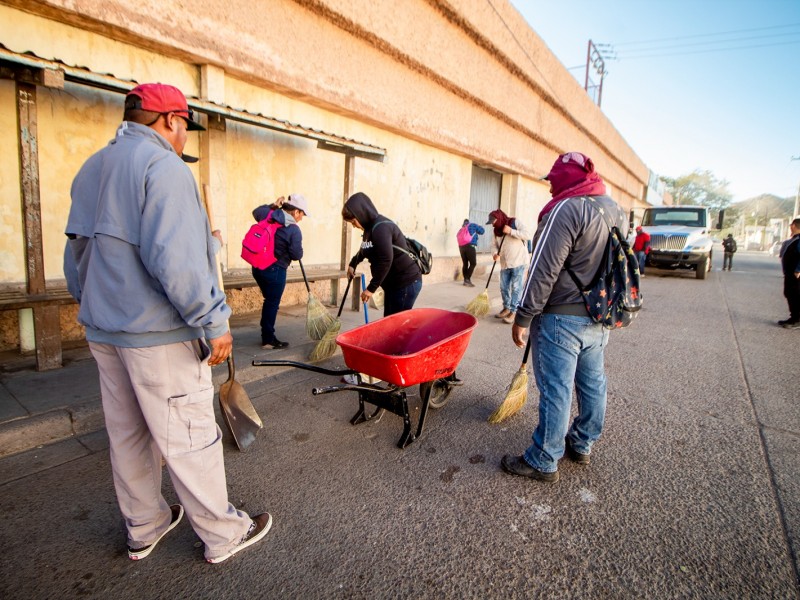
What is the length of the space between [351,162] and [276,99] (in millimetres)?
1509

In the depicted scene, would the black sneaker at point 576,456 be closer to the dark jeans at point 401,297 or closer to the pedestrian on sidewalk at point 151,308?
the dark jeans at point 401,297

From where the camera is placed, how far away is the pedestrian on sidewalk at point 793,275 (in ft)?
24.3

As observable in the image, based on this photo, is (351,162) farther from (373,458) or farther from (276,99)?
(373,458)

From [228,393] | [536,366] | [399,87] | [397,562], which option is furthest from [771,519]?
[399,87]

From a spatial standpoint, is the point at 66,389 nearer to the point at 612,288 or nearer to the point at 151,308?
the point at 151,308

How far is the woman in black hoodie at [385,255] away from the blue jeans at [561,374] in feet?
5.63

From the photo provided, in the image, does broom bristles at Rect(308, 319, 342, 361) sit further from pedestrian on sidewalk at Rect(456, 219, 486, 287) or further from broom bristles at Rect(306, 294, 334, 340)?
pedestrian on sidewalk at Rect(456, 219, 486, 287)

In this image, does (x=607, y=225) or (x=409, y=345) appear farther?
(x=409, y=345)

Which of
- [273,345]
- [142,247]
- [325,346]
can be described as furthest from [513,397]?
[273,345]

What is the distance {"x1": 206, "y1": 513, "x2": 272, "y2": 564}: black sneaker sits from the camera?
2.12 meters

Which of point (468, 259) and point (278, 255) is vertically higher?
point (278, 255)

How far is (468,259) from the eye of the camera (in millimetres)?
11438

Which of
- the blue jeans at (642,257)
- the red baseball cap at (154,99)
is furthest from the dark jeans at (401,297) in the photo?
the blue jeans at (642,257)

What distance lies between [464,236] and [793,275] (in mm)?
6401
